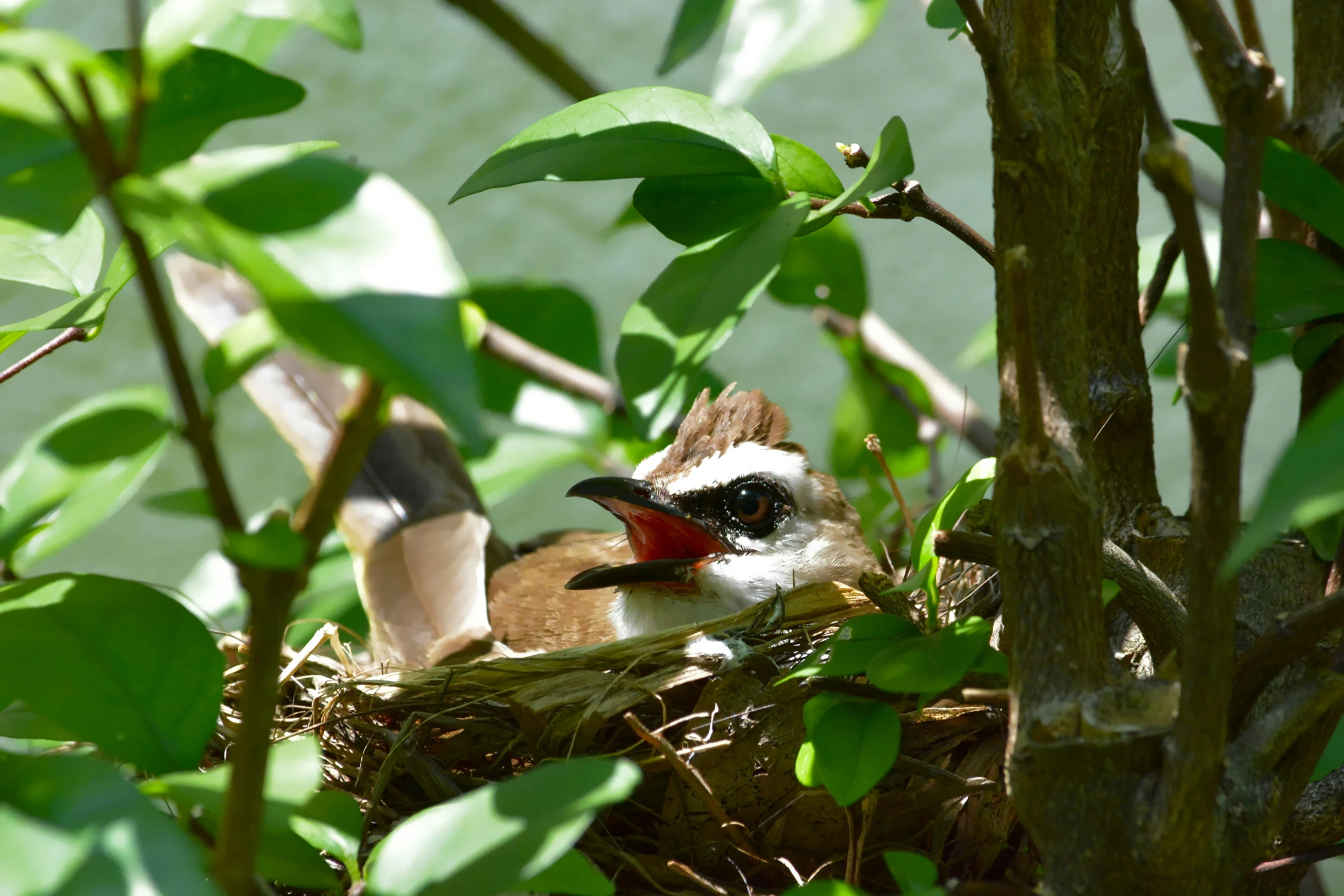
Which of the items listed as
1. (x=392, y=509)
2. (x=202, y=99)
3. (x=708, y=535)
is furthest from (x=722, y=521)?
(x=202, y=99)

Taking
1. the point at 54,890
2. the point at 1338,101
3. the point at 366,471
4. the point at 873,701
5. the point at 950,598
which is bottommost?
the point at 366,471

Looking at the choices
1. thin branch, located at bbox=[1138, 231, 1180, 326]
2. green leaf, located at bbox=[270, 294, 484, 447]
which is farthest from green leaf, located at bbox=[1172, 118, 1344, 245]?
green leaf, located at bbox=[270, 294, 484, 447]

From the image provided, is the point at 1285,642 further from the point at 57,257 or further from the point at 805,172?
the point at 57,257

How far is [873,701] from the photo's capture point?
0.69m

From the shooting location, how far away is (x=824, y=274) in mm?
1321

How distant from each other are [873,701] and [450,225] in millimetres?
2019

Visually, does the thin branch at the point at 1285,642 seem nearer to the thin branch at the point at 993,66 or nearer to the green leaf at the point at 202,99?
the thin branch at the point at 993,66

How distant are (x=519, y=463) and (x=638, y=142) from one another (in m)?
0.93

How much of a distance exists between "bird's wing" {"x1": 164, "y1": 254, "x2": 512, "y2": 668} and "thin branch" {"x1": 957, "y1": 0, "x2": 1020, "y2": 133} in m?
0.89

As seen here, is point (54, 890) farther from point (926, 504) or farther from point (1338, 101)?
point (926, 504)

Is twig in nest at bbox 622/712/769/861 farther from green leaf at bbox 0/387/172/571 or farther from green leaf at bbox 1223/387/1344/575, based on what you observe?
green leaf at bbox 1223/387/1344/575

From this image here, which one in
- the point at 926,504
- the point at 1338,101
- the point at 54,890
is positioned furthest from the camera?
the point at 926,504

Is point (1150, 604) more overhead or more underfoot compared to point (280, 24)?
more underfoot

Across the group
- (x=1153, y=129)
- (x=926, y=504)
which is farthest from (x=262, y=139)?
(x=1153, y=129)
